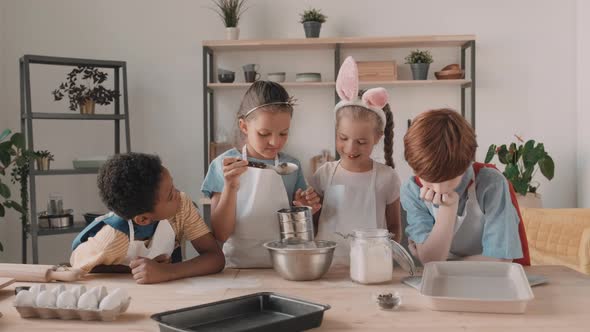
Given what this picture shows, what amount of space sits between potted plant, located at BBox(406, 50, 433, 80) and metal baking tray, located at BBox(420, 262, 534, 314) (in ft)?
9.67

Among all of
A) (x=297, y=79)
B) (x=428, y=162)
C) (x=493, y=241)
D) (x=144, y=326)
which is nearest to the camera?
(x=144, y=326)

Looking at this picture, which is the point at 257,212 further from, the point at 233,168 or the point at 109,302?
the point at 109,302

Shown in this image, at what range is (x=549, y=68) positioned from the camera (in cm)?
449

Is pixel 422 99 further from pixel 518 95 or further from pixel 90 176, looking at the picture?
pixel 90 176

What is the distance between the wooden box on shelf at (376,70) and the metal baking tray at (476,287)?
285cm

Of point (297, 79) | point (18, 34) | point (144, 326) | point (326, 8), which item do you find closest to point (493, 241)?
point (144, 326)

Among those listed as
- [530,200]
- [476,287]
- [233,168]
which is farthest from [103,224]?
[530,200]

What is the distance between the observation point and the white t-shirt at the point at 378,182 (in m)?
1.99

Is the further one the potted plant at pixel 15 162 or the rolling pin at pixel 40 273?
the potted plant at pixel 15 162

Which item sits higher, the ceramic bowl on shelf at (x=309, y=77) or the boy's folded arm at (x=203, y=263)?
the ceramic bowl on shelf at (x=309, y=77)

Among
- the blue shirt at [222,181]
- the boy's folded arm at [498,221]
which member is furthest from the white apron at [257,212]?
the boy's folded arm at [498,221]

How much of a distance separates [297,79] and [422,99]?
3.04 ft

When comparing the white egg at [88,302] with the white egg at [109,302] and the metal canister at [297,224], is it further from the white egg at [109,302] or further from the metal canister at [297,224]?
the metal canister at [297,224]

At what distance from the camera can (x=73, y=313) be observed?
123 centimetres
